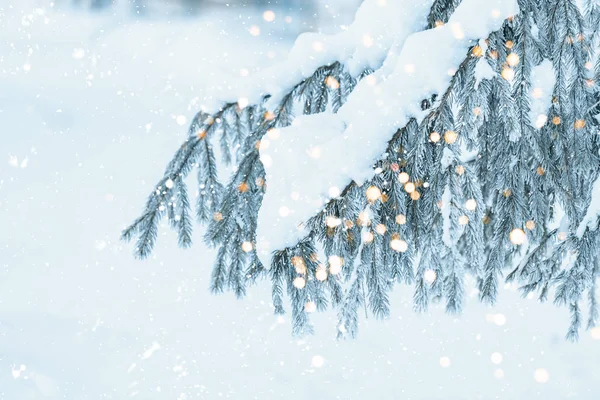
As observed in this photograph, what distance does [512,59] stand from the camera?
2035 millimetres

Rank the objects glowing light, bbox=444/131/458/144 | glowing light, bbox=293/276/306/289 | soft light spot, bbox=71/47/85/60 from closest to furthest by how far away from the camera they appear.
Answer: glowing light, bbox=444/131/458/144, glowing light, bbox=293/276/306/289, soft light spot, bbox=71/47/85/60

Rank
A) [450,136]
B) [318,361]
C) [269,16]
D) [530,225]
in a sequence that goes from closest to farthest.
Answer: [450,136], [530,225], [318,361], [269,16]

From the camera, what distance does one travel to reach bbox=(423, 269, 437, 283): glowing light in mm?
2203

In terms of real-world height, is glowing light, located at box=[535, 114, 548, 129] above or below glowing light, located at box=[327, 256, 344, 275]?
above

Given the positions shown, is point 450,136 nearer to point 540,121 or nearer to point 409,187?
point 409,187

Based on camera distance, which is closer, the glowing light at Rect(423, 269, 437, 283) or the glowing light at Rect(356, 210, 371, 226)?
the glowing light at Rect(356, 210, 371, 226)

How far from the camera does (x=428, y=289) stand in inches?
91.7

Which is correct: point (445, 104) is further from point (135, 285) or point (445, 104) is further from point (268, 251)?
point (135, 285)

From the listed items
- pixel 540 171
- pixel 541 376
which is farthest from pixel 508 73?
pixel 541 376

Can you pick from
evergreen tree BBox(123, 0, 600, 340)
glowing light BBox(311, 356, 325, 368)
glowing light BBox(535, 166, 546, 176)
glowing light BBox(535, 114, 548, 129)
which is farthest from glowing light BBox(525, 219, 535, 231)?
glowing light BBox(311, 356, 325, 368)

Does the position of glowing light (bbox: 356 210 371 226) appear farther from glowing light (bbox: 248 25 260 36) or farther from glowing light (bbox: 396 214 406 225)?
glowing light (bbox: 248 25 260 36)

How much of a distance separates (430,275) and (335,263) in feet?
1.21

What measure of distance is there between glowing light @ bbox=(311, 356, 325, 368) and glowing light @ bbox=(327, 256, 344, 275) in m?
2.41

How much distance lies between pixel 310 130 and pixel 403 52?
423 mm
